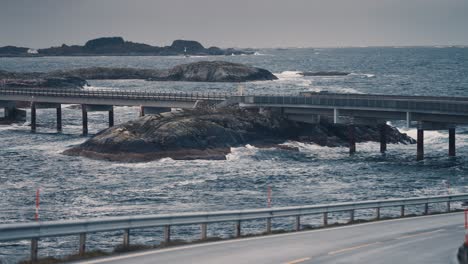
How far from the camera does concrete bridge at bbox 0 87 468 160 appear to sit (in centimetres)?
8000

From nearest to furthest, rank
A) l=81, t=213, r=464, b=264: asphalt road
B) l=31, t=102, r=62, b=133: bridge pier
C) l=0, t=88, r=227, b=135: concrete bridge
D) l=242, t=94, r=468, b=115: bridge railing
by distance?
l=81, t=213, r=464, b=264: asphalt road → l=242, t=94, r=468, b=115: bridge railing → l=0, t=88, r=227, b=135: concrete bridge → l=31, t=102, r=62, b=133: bridge pier

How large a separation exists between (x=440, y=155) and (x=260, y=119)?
1648 cm

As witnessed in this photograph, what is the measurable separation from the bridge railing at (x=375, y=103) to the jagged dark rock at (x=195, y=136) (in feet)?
7.82

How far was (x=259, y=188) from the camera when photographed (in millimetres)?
61406

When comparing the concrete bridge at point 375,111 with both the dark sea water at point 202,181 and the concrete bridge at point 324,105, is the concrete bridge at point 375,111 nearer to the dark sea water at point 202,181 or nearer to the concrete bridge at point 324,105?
the concrete bridge at point 324,105

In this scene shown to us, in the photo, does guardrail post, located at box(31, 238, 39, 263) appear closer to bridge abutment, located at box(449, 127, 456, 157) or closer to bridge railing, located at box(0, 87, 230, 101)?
bridge abutment, located at box(449, 127, 456, 157)

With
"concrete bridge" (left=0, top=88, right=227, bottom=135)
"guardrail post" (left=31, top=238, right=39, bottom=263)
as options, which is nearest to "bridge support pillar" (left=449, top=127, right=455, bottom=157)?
"concrete bridge" (left=0, top=88, right=227, bottom=135)

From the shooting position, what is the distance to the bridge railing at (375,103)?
78069 mm

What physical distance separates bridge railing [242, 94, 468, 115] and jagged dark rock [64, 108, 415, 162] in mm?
2385

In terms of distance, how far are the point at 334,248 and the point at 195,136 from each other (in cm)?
5087

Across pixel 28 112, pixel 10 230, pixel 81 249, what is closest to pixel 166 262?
pixel 81 249

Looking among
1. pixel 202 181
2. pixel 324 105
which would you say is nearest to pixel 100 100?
pixel 324 105

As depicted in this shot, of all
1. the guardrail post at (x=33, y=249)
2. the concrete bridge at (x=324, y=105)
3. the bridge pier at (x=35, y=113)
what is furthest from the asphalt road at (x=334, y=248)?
the bridge pier at (x=35, y=113)

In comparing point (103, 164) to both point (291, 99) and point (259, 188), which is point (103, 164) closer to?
point (259, 188)
